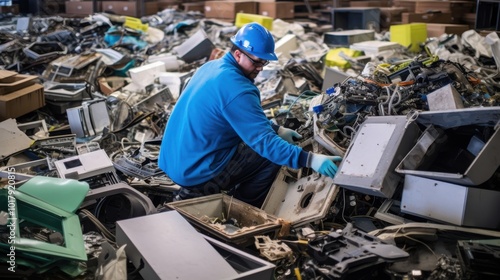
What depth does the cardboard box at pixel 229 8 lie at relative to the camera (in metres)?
9.66

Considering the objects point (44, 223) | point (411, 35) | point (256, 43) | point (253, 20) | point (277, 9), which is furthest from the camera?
point (277, 9)

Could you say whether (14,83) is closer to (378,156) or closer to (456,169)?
(378,156)

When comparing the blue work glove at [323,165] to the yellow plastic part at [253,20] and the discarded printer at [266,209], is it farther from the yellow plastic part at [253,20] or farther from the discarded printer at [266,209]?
the yellow plastic part at [253,20]

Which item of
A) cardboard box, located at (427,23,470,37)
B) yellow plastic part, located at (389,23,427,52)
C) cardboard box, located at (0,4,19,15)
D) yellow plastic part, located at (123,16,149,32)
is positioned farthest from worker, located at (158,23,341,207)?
cardboard box, located at (0,4,19,15)

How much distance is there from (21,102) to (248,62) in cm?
286

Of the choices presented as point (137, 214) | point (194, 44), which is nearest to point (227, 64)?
point (137, 214)

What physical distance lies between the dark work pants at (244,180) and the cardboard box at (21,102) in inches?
90.8

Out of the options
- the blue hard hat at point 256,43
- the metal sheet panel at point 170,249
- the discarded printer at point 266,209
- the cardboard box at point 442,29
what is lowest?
the discarded printer at point 266,209

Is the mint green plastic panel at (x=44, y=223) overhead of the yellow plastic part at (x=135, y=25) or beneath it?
beneath

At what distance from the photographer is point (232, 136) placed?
3.55m

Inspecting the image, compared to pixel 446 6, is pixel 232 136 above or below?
below

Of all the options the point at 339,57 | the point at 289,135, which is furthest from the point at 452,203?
the point at 339,57

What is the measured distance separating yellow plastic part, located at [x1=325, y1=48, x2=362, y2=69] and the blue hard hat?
3224 mm

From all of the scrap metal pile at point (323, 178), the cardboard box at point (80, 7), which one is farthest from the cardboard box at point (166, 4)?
the scrap metal pile at point (323, 178)
